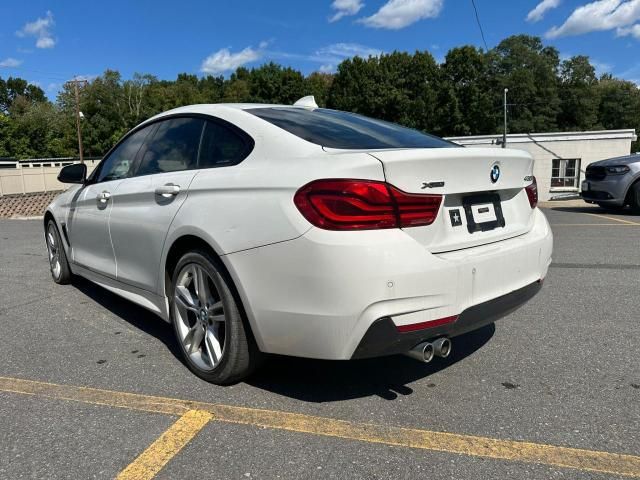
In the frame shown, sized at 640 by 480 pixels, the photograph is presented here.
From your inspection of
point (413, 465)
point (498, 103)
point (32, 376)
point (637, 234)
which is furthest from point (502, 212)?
point (498, 103)

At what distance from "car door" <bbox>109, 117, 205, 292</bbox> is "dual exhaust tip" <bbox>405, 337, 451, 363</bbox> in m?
1.52

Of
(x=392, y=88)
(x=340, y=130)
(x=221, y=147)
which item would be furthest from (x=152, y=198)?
(x=392, y=88)

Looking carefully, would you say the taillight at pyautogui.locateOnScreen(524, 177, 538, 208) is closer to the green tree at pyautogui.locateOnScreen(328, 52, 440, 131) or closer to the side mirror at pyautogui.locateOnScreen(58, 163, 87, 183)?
the side mirror at pyautogui.locateOnScreen(58, 163, 87, 183)

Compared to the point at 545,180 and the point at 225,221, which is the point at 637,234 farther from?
the point at 545,180

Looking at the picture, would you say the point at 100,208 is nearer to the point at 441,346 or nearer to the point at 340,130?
the point at 340,130

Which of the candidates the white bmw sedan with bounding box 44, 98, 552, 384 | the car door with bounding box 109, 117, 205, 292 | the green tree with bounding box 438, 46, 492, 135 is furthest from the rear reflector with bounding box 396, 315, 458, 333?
the green tree with bounding box 438, 46, 492, 135

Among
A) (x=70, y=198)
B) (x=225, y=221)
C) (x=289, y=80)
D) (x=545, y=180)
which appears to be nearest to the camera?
(x=225, y=221)

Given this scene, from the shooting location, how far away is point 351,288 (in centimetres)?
221

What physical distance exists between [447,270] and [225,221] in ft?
3.60

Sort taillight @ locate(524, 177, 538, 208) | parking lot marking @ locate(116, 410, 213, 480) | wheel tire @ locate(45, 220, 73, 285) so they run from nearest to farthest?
parking lot marking @ locate(116, 410, 213, 480) → taillight @ locate(524, 177, 538, 208) → wheel tire @ locate(45, 220, 73, 285)

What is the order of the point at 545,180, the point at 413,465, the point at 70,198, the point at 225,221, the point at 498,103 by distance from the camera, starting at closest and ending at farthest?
1. the point at 413,465
2. the point at 225,221
3. the point at 70,198
4. the point at 545,180
5. the point at 498,103

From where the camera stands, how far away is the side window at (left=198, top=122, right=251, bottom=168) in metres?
2.80

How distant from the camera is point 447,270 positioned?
93.4 inches

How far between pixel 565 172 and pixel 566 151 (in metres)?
1.08
